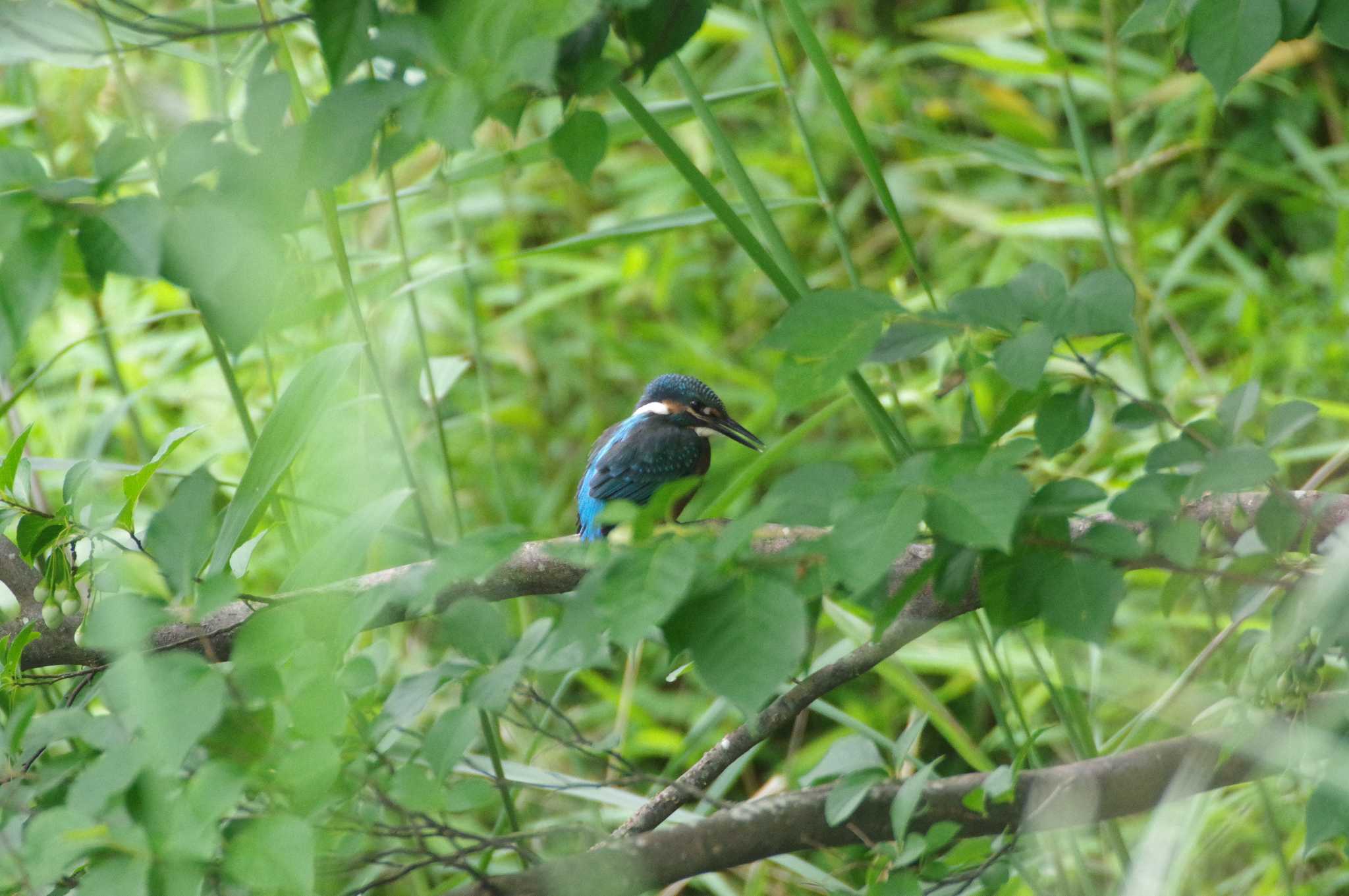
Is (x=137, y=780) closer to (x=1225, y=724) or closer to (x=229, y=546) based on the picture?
(x=229, y=546)

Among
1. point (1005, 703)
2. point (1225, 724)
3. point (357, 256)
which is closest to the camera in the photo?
point (1225, 724)

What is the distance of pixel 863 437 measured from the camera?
9.22ft

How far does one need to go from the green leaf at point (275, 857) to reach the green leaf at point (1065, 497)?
0.41 meters

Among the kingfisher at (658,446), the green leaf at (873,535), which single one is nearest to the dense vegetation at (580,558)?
the green leaf at (873,535)

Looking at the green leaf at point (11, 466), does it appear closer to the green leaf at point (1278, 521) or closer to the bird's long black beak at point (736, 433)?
the green leaf at point (1278, 521)

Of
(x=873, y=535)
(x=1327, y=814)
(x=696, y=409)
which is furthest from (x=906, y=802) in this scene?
(x=696, y=409)

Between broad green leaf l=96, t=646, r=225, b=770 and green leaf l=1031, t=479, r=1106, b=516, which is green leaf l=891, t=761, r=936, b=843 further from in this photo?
broad green leaf l=96, t=646, r=225, b=770

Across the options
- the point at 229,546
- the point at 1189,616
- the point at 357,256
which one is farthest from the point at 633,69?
the point at 1189,616

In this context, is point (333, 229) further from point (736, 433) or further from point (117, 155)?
point (736, 433)

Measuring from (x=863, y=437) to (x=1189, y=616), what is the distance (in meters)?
1.12

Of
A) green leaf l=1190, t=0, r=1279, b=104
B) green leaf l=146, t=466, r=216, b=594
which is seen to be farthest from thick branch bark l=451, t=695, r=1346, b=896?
green leaf l=1190, t=0, r=1279, b=104

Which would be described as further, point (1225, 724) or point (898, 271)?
point (898, 271)

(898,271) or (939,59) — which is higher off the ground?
(939,59)

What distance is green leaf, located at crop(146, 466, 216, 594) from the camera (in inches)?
26.1
